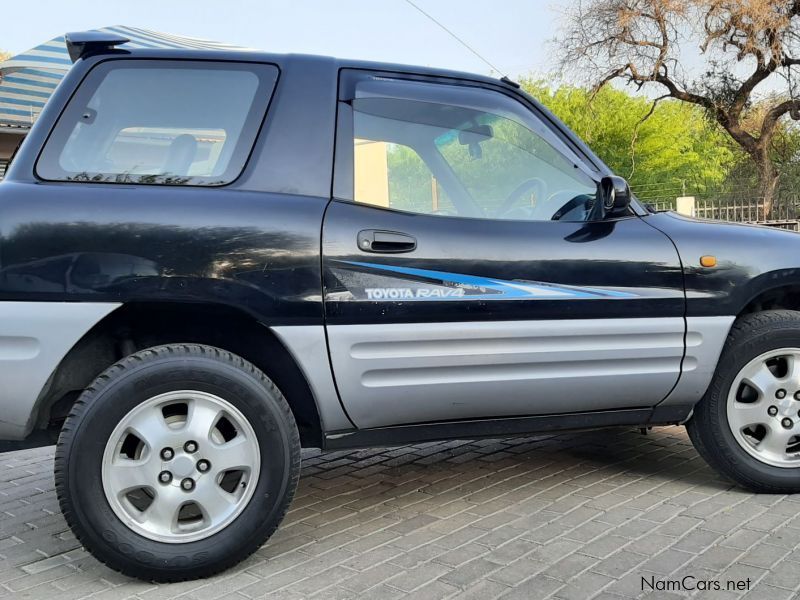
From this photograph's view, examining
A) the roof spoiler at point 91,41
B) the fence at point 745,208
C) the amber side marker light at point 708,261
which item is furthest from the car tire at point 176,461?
the fence at point 745,208

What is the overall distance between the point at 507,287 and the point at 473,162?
674 millimetres

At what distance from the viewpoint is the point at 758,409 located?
3396 millimetres

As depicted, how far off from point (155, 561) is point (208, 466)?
14.5 inches

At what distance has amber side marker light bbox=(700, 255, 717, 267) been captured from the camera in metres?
3.21

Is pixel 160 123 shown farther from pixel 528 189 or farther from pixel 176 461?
pixel 528 189

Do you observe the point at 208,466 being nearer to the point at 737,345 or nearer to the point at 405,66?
the point at 405,66

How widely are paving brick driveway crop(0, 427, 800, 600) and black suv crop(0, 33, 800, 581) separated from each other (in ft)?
0.74

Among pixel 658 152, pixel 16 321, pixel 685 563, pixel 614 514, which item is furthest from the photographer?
pixel 658 152

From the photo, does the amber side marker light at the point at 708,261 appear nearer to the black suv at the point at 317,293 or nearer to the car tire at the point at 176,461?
the black suv at the point at 317,293

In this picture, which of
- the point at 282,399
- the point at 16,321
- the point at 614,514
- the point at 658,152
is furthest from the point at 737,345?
A: the point at 658,152

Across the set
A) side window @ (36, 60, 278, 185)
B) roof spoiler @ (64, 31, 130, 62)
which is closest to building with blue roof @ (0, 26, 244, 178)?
roof spoiler @ (64, 31, 130, 62)

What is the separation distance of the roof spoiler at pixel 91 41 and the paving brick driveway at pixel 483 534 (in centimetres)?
201

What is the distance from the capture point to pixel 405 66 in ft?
10.5

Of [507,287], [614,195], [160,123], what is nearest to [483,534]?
[507,287]
